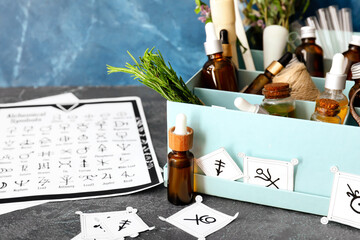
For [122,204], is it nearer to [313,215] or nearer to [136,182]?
[136,182]

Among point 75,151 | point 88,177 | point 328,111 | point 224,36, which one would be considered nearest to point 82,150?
point 75,151

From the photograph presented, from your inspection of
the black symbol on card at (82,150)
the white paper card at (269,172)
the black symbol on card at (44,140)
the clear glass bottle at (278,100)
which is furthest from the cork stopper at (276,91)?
the black symbol on card at (44,140)

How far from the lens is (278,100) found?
0.84 m

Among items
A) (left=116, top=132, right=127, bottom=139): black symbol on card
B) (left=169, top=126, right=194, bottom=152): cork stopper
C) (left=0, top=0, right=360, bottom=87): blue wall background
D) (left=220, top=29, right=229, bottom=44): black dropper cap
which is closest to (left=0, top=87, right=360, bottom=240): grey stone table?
(left=169, top=126, right=194, bottom=152): cork stopper

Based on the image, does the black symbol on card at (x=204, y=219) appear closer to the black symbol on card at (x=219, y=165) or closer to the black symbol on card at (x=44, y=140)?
the black symbol on card at (x=219, y=165)

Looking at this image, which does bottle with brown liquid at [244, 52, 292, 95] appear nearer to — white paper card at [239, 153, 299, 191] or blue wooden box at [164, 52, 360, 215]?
blue wooden box at [164, 52, 360, 215]

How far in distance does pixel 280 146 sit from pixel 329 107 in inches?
4.1

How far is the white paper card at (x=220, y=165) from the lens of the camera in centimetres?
84

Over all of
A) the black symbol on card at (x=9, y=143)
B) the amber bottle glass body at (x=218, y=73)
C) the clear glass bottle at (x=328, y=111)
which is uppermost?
the amber bottle glass body at (x=218, y=73)

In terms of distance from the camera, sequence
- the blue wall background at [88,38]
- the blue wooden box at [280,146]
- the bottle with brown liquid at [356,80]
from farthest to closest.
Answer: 1. the blue wall background at [88,38]
2. the bottle with brown liquid at [356,80]
3. the blue wooden box at [280,146]

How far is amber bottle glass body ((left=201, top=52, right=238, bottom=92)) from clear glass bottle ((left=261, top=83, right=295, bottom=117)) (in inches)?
4.8

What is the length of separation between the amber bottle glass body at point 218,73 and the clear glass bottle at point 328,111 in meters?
0.21

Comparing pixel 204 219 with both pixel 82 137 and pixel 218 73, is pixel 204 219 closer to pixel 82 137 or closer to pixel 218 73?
pixel 218 73

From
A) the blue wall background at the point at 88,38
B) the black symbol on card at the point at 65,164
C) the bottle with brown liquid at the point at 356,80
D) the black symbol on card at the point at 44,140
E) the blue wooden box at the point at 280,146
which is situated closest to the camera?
the blue wooden box at the point at 280,146
